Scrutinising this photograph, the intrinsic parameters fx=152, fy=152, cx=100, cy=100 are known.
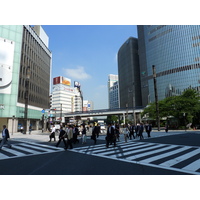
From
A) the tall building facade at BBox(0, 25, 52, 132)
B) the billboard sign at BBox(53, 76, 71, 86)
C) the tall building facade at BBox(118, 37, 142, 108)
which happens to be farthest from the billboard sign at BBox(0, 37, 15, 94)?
the billboard sign at BBox(53, 76, 71, 86)

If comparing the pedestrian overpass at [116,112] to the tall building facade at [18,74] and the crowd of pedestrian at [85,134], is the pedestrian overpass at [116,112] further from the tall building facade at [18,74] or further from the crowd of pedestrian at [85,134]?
Answer: the crowd of pedestrian at [85,134]

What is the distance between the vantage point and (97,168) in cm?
579

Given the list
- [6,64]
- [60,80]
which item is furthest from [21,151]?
[60,80]

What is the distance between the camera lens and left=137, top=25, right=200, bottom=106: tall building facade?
7006 centimetres

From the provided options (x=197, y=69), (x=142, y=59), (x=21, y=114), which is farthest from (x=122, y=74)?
(x=21, y=114)

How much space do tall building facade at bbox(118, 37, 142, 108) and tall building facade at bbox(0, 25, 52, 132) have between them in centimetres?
6478

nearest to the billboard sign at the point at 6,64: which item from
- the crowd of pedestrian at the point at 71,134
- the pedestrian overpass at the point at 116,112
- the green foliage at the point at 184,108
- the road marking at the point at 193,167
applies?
the crowd of pedestrian at the point at 71,134

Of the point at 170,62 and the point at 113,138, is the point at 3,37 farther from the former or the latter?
the point at 170,62

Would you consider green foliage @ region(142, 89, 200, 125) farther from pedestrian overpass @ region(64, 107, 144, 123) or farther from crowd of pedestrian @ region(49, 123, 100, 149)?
pedestrian overpass @ region(64, 107, 144, 123)

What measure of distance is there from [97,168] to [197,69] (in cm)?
7903

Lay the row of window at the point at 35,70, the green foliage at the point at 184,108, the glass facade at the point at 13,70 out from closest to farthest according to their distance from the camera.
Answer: the green foliage at the point at 184,108, the glass facade at the point at 13,70, the row of window at the point at 35,70

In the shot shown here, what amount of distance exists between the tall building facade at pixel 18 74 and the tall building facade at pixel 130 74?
213 feet

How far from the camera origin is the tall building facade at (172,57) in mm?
70062

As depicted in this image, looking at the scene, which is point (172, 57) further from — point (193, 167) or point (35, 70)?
point (193, 167)
